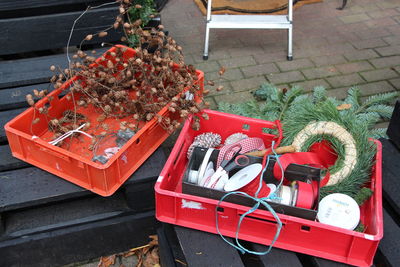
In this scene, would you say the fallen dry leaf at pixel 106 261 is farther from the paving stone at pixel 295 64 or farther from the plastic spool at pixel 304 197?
the paving stone at pixel 295 64

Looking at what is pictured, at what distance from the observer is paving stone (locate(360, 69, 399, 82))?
3656 millimetres

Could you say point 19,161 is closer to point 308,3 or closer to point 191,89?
point 191,89

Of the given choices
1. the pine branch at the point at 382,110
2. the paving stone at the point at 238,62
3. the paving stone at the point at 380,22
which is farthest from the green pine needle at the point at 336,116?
the paving stone at the point at 380,22

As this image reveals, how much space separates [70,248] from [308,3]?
12.1ft

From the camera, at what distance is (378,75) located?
369cm

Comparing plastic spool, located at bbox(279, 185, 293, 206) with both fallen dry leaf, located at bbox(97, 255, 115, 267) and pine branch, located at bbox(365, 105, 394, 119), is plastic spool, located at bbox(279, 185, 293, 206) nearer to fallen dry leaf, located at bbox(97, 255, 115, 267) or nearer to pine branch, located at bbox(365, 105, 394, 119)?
fallen dry leaf, located at bbox(97, 255, 115, 267)

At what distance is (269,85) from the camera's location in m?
3.40

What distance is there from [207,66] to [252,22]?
53 centimetres

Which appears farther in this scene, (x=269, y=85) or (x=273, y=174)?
(x=269, y=85)

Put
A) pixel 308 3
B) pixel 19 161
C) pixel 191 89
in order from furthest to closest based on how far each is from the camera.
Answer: pixel 308 3 → pixel 191 89 → pixel 19 161

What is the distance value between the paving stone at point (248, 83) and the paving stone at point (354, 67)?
2.23ft

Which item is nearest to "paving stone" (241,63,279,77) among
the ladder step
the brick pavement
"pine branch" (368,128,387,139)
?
the brick pavement

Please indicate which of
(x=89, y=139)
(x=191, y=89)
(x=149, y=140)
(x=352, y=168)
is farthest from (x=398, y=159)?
(x=89, y=139)

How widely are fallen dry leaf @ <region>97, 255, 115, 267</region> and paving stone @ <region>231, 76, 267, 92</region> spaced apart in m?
1.66
